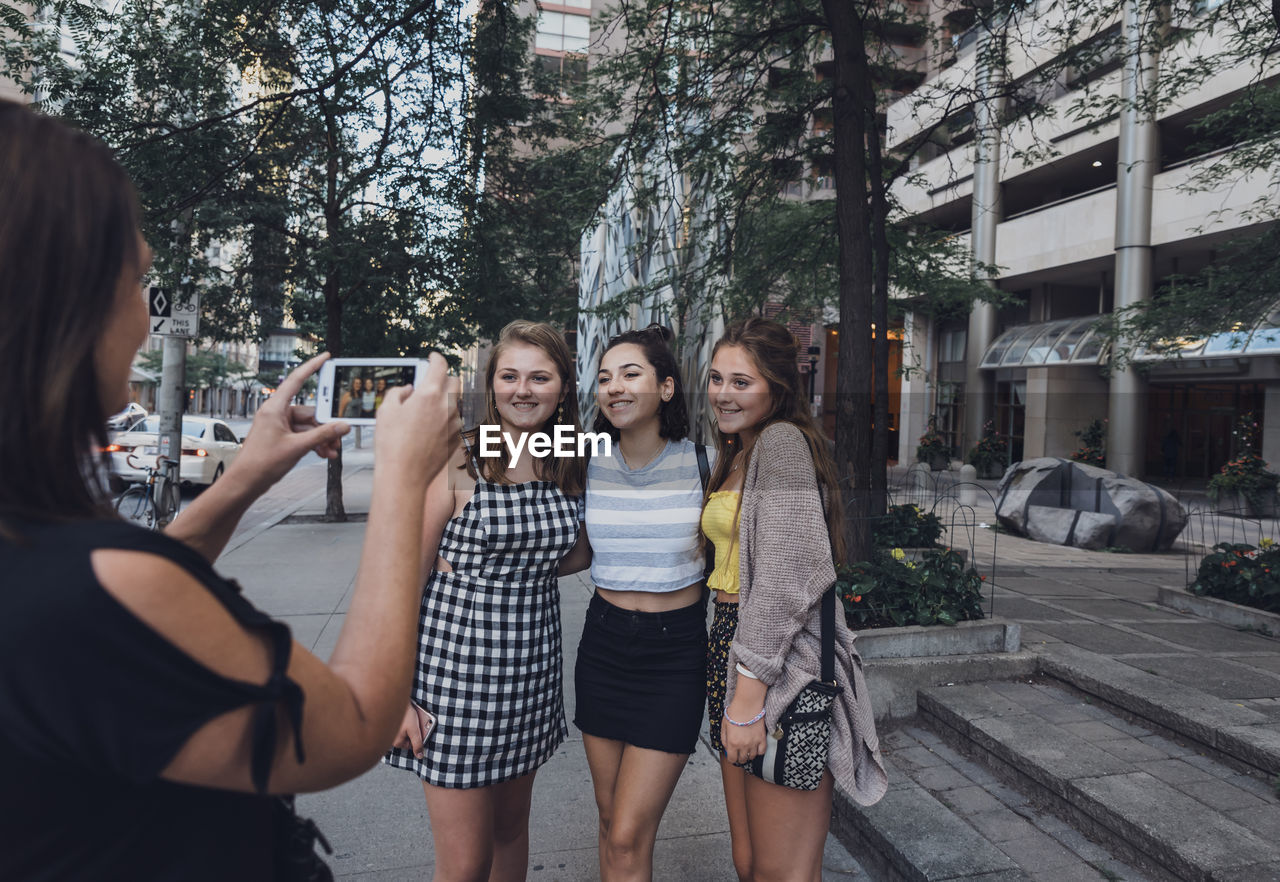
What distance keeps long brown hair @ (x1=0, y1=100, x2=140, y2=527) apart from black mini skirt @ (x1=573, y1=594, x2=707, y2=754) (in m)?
1.84

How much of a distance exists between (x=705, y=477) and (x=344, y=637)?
1.80 meters

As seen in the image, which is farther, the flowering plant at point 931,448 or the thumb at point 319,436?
the flowering plant at point 931,448

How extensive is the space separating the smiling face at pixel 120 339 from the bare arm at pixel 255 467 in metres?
0.41

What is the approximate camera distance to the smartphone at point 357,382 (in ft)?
6.70

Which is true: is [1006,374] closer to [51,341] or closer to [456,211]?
[456,211]

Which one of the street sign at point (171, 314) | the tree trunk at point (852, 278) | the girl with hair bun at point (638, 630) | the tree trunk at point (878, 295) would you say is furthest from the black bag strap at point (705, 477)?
the street sign at point (171, 314)

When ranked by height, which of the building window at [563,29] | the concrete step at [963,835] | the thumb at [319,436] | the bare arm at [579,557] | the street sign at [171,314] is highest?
the building window at [563,29]

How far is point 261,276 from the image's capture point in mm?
13109

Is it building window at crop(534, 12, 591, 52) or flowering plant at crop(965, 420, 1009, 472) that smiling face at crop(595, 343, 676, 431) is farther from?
building window at crop(534, 12, 591, 52)

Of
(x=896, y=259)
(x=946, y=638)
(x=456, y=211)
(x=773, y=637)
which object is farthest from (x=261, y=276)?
(x=773, y=637)

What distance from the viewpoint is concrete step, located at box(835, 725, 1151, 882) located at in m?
3.12

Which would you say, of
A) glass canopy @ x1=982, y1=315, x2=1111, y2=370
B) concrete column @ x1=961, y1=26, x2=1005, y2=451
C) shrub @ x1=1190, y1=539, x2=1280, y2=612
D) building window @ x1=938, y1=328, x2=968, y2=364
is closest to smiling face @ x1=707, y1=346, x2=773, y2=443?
shrub @ x1=1190, y1=539, x2=1280, y2=612

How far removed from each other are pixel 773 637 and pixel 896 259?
9.67 meters

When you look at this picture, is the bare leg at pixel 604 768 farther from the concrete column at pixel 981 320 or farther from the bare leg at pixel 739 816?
the concrete column at pixel 981 320
